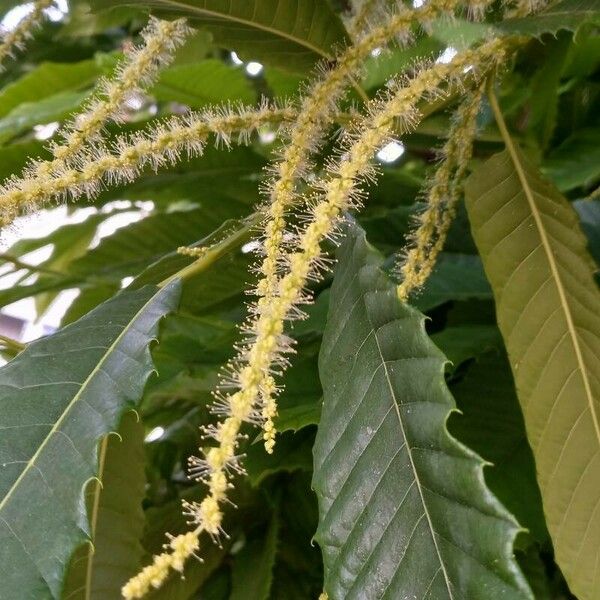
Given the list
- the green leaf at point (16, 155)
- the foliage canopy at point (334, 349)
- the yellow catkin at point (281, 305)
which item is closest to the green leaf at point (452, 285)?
the foliage canopy at point (334, 349)

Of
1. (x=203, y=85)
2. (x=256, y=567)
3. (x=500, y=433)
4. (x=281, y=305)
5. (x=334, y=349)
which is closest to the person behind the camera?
(x=281, y=305)

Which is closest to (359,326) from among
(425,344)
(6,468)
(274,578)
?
(425,344)

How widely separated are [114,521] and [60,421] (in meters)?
0.26

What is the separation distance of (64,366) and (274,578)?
53 centimetres

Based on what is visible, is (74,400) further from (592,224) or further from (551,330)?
(592,224)

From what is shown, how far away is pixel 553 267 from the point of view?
740 mm

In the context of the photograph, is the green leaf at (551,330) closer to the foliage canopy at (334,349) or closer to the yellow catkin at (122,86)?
the foliage canopy at (334,349)

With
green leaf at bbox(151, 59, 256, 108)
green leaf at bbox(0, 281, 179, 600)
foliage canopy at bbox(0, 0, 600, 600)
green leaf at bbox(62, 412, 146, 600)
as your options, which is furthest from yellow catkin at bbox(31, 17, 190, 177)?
green leaf at bbox(151, 59, 256, 108)

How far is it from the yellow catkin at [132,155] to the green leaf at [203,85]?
1.64 ft

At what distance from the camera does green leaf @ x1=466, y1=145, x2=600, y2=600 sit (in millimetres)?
625

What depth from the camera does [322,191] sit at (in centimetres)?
71

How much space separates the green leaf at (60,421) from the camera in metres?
0.52

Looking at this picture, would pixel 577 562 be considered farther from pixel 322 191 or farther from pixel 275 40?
pixel 275 40

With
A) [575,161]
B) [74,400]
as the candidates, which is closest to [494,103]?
[575,161]
